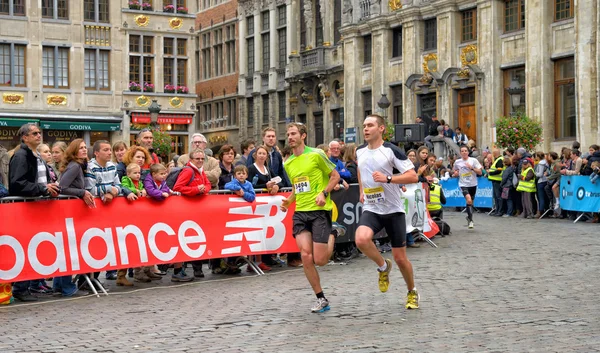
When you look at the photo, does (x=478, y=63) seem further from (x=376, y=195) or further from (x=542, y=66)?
(x=376, y=195)

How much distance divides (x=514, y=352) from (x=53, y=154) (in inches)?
374

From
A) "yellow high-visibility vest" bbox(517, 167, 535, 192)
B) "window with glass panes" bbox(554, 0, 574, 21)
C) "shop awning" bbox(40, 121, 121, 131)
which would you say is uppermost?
"window with glass panes" bbox(554, 0, 574, 21)

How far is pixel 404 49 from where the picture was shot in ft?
140

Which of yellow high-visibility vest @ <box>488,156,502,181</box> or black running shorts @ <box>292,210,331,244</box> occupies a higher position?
yellow high-visibility vest @ <box>488,156,502,181</box>

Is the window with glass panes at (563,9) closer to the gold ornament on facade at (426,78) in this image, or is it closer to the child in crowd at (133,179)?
the gold ornament on facade at (426,78)

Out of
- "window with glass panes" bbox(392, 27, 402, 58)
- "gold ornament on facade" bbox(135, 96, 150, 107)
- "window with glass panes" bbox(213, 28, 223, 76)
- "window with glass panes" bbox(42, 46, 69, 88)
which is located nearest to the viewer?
"window with glass panes" bbox(42, 46, 69, 88)

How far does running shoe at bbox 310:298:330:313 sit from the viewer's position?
10.2 meters

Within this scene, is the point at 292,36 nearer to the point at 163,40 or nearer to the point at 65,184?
the point at 163,40

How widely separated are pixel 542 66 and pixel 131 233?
926 inches

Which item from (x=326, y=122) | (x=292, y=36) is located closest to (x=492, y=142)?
(x=326, y=122)

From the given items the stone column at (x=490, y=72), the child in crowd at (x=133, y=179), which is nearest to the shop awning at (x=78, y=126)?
the stone column at (x=490, y=72)

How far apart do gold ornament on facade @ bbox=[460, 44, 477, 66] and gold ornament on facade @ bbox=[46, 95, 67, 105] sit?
58.1 ft

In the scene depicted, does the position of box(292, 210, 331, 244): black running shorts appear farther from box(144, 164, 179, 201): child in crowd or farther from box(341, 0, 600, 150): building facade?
box(341, 0, 600, 150): building facade

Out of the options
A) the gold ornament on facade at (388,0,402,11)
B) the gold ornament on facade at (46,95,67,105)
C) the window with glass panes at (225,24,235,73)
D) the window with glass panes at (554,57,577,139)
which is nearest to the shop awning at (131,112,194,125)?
the gold ornament on facade at (46,95,67,105)
